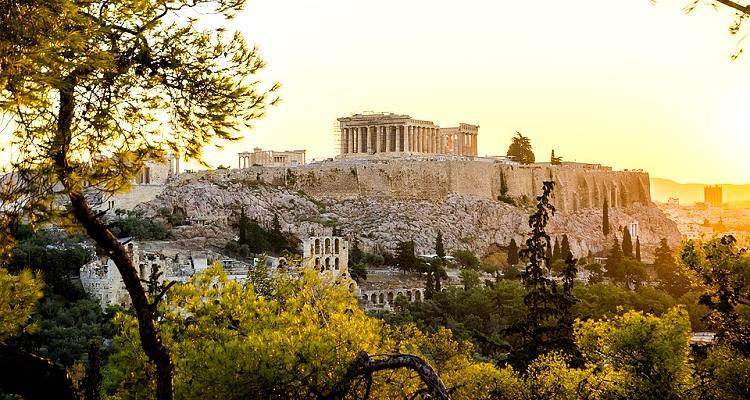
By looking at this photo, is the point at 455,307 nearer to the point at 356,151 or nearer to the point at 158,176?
the point at 158,176

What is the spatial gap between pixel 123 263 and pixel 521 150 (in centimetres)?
5992

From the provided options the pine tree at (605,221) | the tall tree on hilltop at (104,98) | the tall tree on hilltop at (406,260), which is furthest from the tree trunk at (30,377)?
the pine tree at (605,221)

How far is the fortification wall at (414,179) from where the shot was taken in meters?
49.7

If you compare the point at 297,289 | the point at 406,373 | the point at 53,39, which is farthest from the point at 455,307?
the point at 53,39

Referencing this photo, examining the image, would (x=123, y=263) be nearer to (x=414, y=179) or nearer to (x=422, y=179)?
(x=414, y=179)

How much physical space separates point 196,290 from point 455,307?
71.1 feet

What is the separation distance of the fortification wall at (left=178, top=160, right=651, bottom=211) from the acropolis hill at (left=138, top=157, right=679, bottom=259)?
0.06m

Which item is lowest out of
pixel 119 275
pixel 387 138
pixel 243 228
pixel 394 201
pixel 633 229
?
pixel 119 275

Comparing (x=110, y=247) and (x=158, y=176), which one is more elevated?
(x=158, y=176)

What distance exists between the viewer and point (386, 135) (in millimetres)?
59750

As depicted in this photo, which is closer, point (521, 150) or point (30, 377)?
point (30, 377)

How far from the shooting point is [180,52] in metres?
7.03

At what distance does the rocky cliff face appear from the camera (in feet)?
141

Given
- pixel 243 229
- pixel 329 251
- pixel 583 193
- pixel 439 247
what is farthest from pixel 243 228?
pixel 583 193
